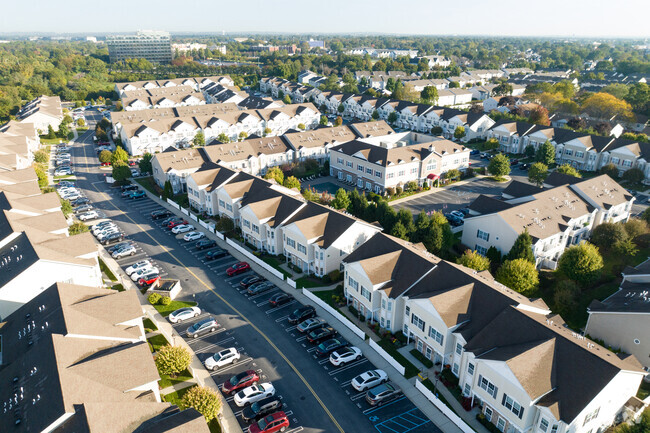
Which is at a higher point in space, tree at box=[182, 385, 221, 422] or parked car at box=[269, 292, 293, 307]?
tree at box=[182, 385, 221, 422]

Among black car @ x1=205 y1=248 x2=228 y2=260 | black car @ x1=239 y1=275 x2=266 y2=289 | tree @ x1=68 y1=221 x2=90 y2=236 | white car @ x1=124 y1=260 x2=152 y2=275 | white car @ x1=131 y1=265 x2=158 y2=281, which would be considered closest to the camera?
black car @ x1=239 y1=275 x2=266 y2=289

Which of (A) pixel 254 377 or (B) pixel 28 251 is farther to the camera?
(B) pixel 28 251

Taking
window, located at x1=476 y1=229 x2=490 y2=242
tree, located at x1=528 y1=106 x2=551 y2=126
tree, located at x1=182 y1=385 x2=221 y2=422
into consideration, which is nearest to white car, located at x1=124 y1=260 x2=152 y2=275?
tree, located at x1=182 y1=385 x2=221 y2=422

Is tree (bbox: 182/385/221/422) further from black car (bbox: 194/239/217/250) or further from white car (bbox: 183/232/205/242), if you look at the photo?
white car (bbox: 183/232/205/242)

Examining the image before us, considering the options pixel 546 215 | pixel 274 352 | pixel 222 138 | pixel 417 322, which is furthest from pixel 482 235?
pixel 222 138

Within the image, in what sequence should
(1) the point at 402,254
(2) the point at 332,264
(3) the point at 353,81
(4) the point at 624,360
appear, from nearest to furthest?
(4) the point at 624,360 → (1) the point at 402,254 → (2) the point at 332,264 → (3) the point at 353,81

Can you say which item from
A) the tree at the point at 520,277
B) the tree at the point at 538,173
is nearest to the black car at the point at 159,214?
the tree at the point at 520,277

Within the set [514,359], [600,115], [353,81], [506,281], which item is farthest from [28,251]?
[353,81]

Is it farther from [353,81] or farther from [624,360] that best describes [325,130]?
[353,81]
